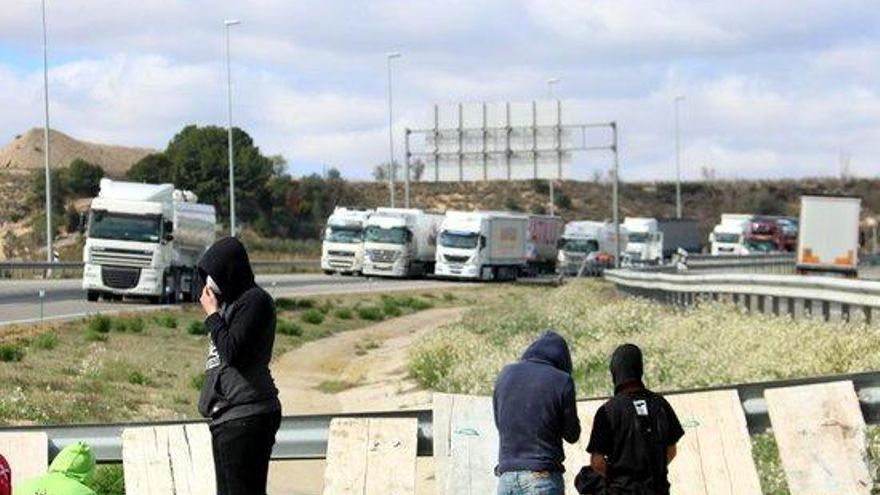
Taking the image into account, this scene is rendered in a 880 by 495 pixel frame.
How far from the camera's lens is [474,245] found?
7294cm

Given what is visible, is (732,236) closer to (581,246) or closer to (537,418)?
(581,246)

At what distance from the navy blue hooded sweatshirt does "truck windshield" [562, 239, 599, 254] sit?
74496 mm

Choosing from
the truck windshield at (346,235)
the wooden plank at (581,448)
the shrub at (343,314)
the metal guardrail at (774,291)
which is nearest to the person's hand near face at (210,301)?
the wooden plank at (581,448)

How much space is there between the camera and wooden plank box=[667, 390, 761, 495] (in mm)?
10680

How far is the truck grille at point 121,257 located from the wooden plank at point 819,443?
36279 millimetres

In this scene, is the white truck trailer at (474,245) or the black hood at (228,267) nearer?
the black hood at (228,267)

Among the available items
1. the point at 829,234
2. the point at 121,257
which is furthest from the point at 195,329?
the point at 829,234

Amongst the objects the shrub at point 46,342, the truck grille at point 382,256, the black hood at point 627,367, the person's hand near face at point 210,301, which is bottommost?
the truck grille at point 382,256

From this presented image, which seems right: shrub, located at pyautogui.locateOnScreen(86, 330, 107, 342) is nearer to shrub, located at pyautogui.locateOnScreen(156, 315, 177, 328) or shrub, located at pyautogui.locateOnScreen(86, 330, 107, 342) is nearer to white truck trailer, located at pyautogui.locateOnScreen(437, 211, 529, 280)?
shrub, located at pyautogui.locateOnScreen(156, 315, 177, 328)

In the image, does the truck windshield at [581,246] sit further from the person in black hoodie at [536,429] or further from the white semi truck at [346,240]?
the person in black hoodie at [536,429]

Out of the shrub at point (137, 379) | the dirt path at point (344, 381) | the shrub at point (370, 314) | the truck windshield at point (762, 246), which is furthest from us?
the truck windshield at point (762, 246)

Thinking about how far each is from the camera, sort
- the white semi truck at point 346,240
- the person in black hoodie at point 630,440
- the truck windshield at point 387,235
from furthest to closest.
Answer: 1. the white semi truck at point 346,240
2. the truck windshield at point 387,235
3. the person in black hoodie at point 630,440

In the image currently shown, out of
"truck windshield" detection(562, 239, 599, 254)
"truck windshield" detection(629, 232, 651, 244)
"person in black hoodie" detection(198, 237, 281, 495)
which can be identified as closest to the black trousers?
"person in black hoodie" detection(198, 237, 281, 495)

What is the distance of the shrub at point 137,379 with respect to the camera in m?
26.3
